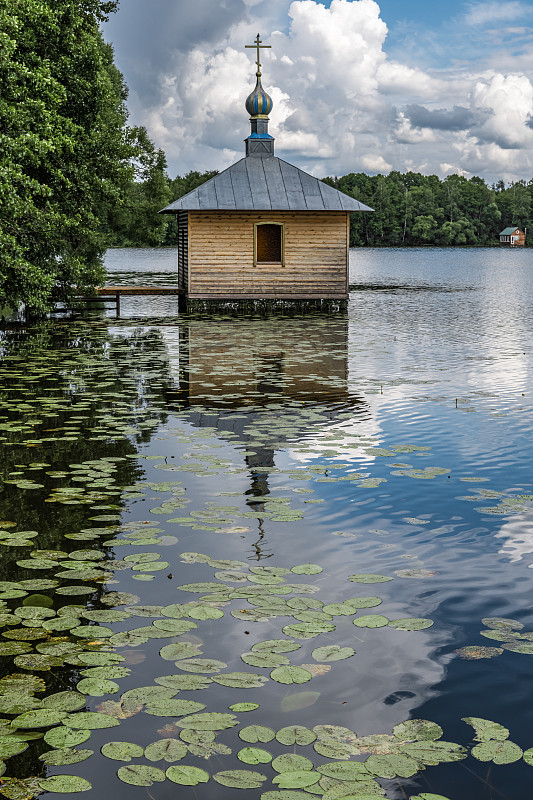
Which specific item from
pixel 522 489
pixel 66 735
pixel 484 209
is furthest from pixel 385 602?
pixel 484 209

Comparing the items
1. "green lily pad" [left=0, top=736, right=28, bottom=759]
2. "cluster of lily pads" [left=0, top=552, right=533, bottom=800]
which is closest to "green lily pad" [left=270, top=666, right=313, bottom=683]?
"cluster of lily pads" [left=0, top=552, right=533, bottom=800]

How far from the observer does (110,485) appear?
774 cm

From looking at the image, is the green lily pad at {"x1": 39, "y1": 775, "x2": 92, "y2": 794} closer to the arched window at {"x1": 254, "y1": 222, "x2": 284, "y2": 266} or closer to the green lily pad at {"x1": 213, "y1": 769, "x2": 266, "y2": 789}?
the green lily pad at {"x1": 213, "y1": 769, "x2": 266, "y2": 789}

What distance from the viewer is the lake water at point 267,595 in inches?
141

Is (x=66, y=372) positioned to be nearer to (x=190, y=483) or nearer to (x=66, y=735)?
(x=190, y=483)

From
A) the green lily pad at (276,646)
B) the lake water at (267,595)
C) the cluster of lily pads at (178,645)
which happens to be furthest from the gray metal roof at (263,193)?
the green lily pad at (276,646)

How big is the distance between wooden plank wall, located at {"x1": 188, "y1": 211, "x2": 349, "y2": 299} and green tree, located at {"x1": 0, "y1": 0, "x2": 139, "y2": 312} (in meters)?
3.87

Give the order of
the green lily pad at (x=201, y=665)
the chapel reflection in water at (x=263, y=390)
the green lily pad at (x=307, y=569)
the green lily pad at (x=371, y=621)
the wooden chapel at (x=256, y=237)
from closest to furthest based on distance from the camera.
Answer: the green lily pad at (x=201, y=665) → the green lily pad at (x=371, y=621) → the green lily pad at (x=307, y=569) → the chapel reflection in water at (x=263, y=390) → the wooden chapel at (x=256, y=237)

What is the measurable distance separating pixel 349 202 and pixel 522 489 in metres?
22.8

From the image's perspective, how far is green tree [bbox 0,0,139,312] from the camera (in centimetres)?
1569

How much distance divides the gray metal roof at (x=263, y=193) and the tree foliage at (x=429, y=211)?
439 ft

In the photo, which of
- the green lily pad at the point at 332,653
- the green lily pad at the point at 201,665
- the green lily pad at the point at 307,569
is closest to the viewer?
the green lily pad at the point at 201,665

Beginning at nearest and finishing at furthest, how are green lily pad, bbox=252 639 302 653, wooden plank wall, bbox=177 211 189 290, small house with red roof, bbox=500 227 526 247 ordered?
1. green lily pad, bbox=252 639 302 653
2. wooden plank wall, bbox=177 211 189 290
3. small house with red roof, bbox=500 227 526 247

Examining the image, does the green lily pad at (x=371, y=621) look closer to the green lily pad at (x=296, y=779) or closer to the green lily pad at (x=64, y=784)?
the green lily pad at (x=296, y=779)
